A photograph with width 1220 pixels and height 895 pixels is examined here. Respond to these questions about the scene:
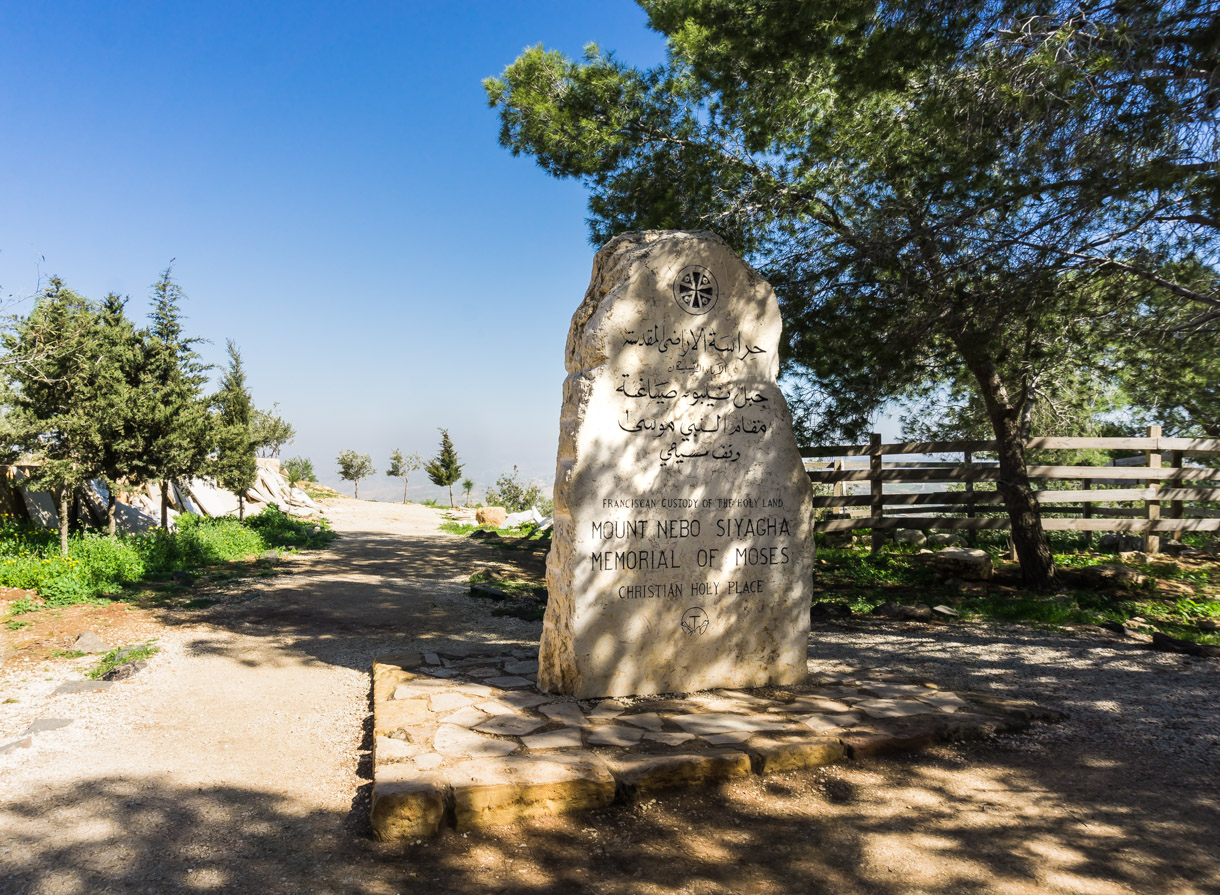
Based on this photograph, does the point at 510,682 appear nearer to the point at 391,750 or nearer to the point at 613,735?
the point at 613,735

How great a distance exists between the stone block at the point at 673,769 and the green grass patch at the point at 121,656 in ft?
14.6

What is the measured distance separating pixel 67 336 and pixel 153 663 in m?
7.03

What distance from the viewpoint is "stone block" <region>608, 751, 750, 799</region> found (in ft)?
11.2

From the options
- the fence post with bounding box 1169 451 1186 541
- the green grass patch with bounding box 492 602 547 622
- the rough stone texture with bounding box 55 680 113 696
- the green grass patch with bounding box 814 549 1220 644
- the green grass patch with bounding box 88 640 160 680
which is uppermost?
the fence post with bounding box 1169 451 1186 541

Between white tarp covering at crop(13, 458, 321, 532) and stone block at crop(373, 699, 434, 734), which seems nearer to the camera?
stone block at crop(373, 699, 434, 734)

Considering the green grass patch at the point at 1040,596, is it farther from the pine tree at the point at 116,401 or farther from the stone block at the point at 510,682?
the pine tree at the point at 116,401

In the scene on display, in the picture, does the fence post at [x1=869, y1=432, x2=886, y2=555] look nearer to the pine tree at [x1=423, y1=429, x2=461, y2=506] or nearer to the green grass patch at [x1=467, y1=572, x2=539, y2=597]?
the green grass patch at [x1=467, y1=572, x2=539, y2=597]

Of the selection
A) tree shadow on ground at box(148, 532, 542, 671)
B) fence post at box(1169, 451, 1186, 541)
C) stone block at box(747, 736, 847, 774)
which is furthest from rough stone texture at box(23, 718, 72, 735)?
fence post at box(1169, 451, 1186, 541)

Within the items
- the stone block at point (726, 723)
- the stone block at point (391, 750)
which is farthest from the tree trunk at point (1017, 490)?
the stone block at point (391, 750)

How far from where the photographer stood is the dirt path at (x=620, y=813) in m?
2.75

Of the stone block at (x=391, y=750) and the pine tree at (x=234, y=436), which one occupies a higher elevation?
the pine tree at (x=234, y=436)

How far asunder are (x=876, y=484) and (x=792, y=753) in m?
8.21

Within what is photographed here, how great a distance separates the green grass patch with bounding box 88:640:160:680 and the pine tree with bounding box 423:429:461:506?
2586 cm

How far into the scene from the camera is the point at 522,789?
3.21 metres
